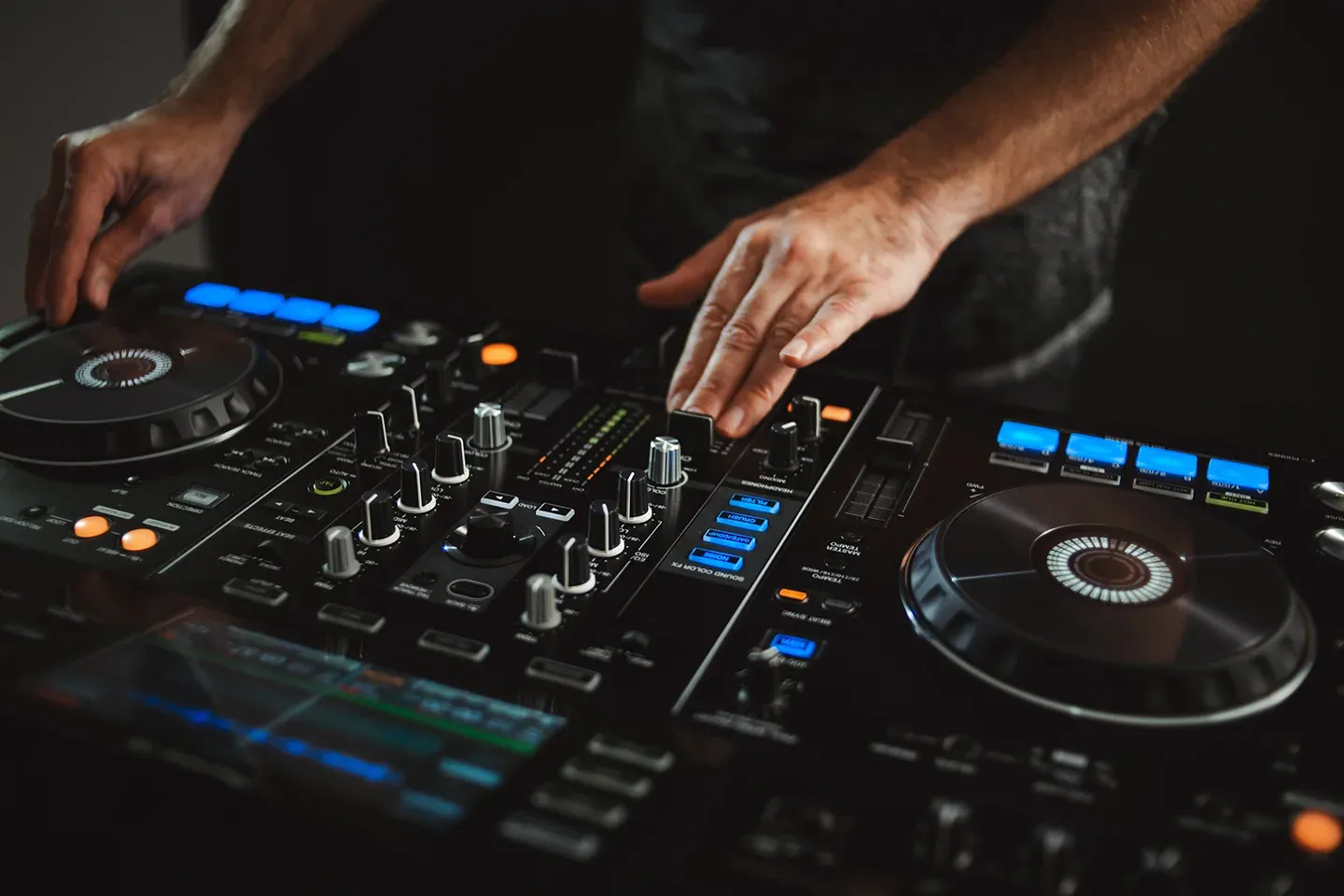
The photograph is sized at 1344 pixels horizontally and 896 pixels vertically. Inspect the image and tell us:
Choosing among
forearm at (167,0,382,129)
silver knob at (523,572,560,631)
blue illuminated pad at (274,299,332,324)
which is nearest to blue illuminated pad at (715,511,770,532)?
silver knob at (523,572,560,631)

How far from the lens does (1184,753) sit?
84cm

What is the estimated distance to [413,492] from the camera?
3.69 feet

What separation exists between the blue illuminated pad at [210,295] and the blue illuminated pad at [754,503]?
82 cm

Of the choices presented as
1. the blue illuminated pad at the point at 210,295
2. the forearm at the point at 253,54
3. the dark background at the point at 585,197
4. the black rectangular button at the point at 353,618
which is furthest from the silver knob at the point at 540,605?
the dark background at the point at 585,197

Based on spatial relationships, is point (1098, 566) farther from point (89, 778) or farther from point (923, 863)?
point (89, 778)

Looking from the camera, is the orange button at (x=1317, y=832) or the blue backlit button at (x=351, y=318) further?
the blue backlit button at (x=351, y=318)

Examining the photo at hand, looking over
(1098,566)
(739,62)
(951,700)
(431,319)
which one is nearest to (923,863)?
(951,700)

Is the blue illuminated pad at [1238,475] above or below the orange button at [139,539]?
above

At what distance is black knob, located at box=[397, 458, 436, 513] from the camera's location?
112 centimetres

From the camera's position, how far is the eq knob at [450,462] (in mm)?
1179

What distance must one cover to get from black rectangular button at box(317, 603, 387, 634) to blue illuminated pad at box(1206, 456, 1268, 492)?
84 centimetres

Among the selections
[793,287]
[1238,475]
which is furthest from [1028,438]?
[793,287]

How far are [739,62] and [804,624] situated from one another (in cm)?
114

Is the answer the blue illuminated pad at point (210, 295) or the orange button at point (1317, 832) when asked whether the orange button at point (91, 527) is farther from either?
the orange button at point (1317, 832)
